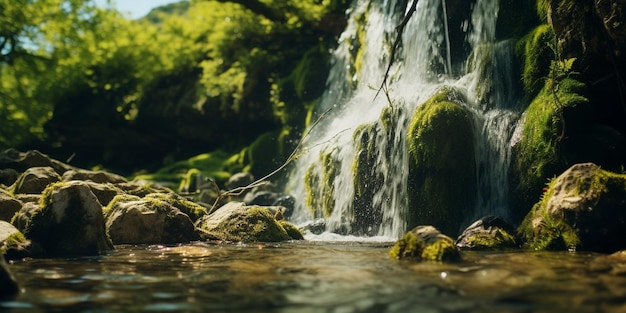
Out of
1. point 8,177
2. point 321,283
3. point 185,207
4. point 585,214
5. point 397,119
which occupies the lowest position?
point 321,283

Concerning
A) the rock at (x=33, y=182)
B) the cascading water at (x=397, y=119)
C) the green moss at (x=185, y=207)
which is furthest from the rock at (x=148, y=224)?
the cascading water at (x=397, y=119)

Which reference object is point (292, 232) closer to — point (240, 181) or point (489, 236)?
point (489, 236)

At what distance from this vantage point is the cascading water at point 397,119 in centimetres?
1104

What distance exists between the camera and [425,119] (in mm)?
11062

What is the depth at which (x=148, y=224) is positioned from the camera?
967cm

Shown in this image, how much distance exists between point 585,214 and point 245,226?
579 cm

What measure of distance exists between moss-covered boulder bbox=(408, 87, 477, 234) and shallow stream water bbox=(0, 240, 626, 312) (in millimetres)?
3177

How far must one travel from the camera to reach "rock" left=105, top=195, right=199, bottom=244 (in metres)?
9.58

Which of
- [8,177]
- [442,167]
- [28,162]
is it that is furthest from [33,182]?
[442,167]

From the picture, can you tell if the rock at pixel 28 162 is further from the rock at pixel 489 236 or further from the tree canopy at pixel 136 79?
the rock at pixel 489 236

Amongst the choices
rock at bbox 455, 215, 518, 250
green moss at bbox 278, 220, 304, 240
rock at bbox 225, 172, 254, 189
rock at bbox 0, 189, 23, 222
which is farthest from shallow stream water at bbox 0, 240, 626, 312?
rock at bbox 225, 172, 254, 189

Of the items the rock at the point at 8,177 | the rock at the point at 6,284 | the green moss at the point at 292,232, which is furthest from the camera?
the rock at the point at 8,177

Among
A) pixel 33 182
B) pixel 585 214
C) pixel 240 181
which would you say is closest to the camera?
pixel 585 214

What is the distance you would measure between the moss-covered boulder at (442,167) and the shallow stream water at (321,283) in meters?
3.18
